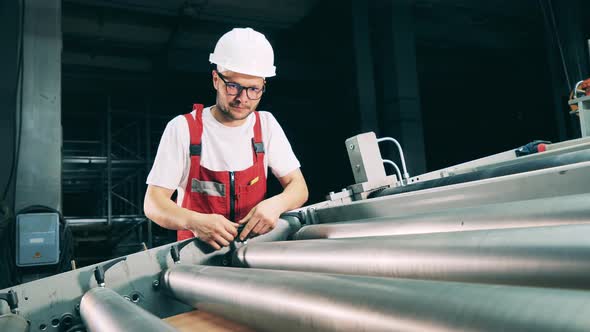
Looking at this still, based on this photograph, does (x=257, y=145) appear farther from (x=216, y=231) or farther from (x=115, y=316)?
(x=115, y=316)

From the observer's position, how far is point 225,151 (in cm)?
192

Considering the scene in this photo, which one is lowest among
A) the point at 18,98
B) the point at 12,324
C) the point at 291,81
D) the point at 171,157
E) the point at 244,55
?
the point at 12,324

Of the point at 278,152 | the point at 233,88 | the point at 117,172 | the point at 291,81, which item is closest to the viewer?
the point at 233,88

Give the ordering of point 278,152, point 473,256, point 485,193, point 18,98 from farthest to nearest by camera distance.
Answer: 1. point 18,98
2. point 278,152
3. point 485,193
4. point 473,256

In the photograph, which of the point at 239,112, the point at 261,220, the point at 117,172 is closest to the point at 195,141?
the point at 239,112

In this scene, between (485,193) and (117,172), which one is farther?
(117,172)

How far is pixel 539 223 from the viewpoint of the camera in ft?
2.41

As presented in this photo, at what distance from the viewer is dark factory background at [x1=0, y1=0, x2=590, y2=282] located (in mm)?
3148

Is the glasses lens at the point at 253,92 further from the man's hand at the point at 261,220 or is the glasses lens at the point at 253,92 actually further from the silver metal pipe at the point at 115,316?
the silver metal pipe at the point at 115,316

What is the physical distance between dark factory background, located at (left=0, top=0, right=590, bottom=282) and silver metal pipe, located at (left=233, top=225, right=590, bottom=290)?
2.80m

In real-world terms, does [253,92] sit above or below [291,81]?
below

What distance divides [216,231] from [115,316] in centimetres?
52

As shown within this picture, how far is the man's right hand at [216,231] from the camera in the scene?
1237 mm

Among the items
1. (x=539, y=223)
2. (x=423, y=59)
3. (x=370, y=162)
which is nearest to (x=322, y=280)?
(x=539, y=223)
